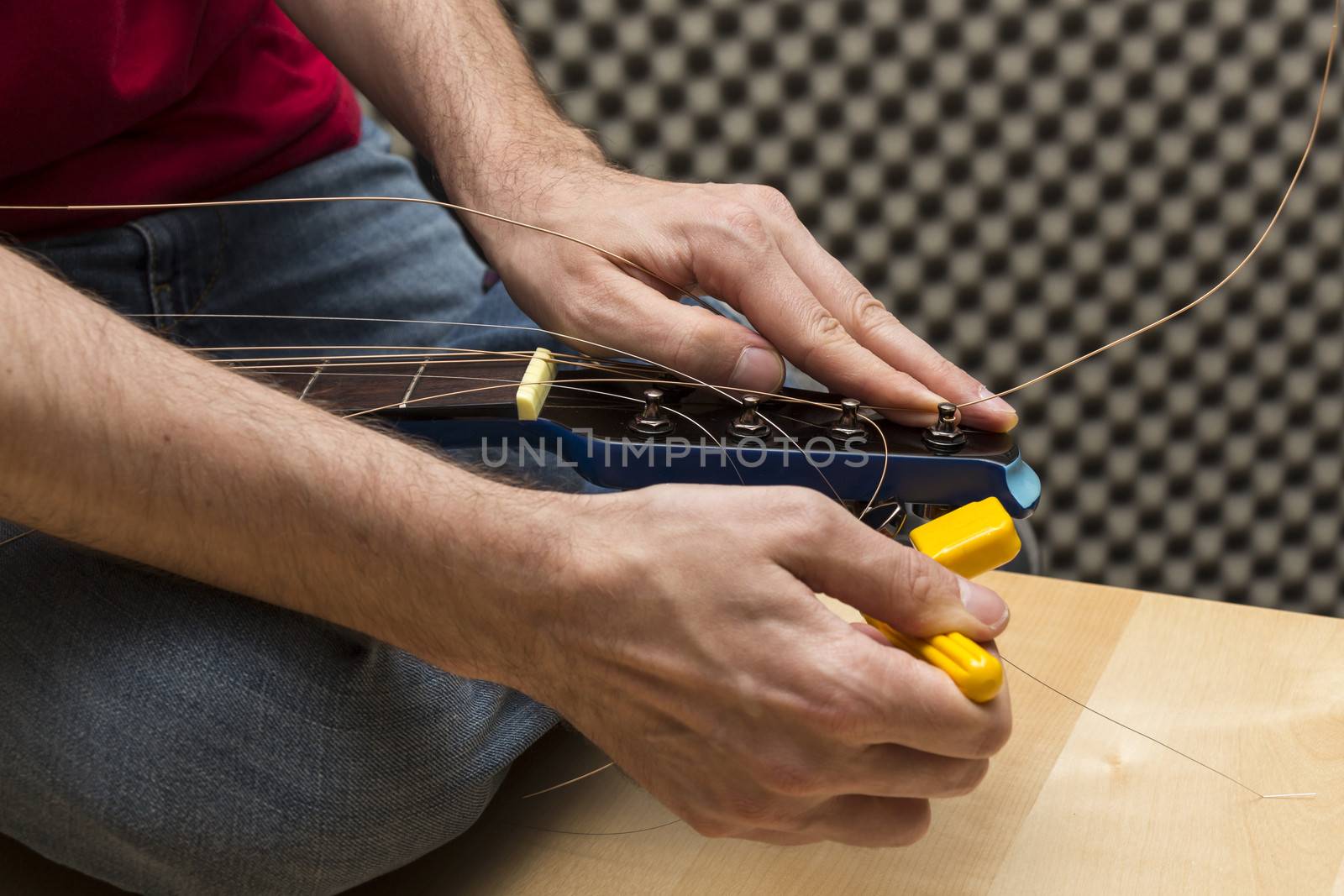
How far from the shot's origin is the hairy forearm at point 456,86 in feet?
2.35

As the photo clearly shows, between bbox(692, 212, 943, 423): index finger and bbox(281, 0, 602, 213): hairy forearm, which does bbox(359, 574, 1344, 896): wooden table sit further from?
bbox(281, 0, 602, 213): hairy forearm

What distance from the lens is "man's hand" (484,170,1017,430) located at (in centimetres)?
55

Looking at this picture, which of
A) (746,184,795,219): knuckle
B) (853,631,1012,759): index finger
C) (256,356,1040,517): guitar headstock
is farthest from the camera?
(746,184,795,219): knuckle

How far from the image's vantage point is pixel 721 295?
61 centimetres

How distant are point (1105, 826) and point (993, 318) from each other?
32.3 inches

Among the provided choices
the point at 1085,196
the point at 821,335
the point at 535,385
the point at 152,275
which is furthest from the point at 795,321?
the point at 1085,196

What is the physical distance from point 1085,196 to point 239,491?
41.2 inches

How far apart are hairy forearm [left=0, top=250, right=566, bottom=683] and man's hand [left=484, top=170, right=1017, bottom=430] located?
0.49 ft

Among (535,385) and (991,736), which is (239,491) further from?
(991,736)

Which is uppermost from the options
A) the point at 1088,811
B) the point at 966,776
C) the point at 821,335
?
the point at 821,335

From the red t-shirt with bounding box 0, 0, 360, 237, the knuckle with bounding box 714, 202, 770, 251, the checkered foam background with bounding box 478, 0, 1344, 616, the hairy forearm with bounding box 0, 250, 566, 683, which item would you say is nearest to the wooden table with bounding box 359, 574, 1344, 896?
the hairy forearm with bounding box 0, 250, 566, 683

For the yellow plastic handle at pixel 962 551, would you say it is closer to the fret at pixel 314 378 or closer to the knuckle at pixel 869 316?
the knuckle at pixel 869 316

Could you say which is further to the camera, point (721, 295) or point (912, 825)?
point (721, 295)

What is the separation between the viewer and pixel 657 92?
1277 millimetres
